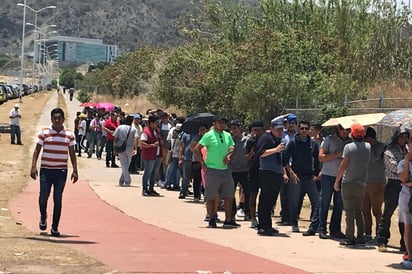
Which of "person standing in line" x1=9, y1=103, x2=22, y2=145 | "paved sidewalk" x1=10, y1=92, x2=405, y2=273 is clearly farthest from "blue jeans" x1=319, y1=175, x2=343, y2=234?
"person standing in line" x1=9, y1=103, x2=22, y2=145

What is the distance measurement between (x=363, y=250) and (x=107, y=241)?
12.1 feet

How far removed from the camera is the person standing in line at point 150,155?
1722cm

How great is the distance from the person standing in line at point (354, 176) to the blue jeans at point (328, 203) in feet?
2.19

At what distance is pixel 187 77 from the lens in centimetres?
3547

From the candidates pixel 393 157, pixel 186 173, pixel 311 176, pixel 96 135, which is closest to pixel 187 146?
pixel 186 173

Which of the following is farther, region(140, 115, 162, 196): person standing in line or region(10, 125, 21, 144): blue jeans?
region(10, 125, 21, 144): blue jeans

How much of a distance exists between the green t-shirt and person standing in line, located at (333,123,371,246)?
2208 millimetres

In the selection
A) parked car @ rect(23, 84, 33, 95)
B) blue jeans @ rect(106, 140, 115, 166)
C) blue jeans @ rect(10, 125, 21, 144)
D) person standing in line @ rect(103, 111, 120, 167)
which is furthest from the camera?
parked car @ rect(23, 84, 33, 95)

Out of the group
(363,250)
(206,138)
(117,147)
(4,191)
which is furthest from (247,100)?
(363,250)

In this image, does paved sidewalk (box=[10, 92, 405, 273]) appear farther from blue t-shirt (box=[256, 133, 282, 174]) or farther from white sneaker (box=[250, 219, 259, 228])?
blue t-shirt (box=[256, 133, 282, 174])

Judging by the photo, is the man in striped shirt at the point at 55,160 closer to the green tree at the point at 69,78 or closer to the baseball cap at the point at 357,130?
the baseball cap at the point at 357,130

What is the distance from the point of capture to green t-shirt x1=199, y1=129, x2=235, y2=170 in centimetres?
1282

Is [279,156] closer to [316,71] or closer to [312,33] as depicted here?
[316,71]

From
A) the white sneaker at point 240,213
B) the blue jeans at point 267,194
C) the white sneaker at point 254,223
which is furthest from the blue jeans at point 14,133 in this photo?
the blue jeans at point 267,194
